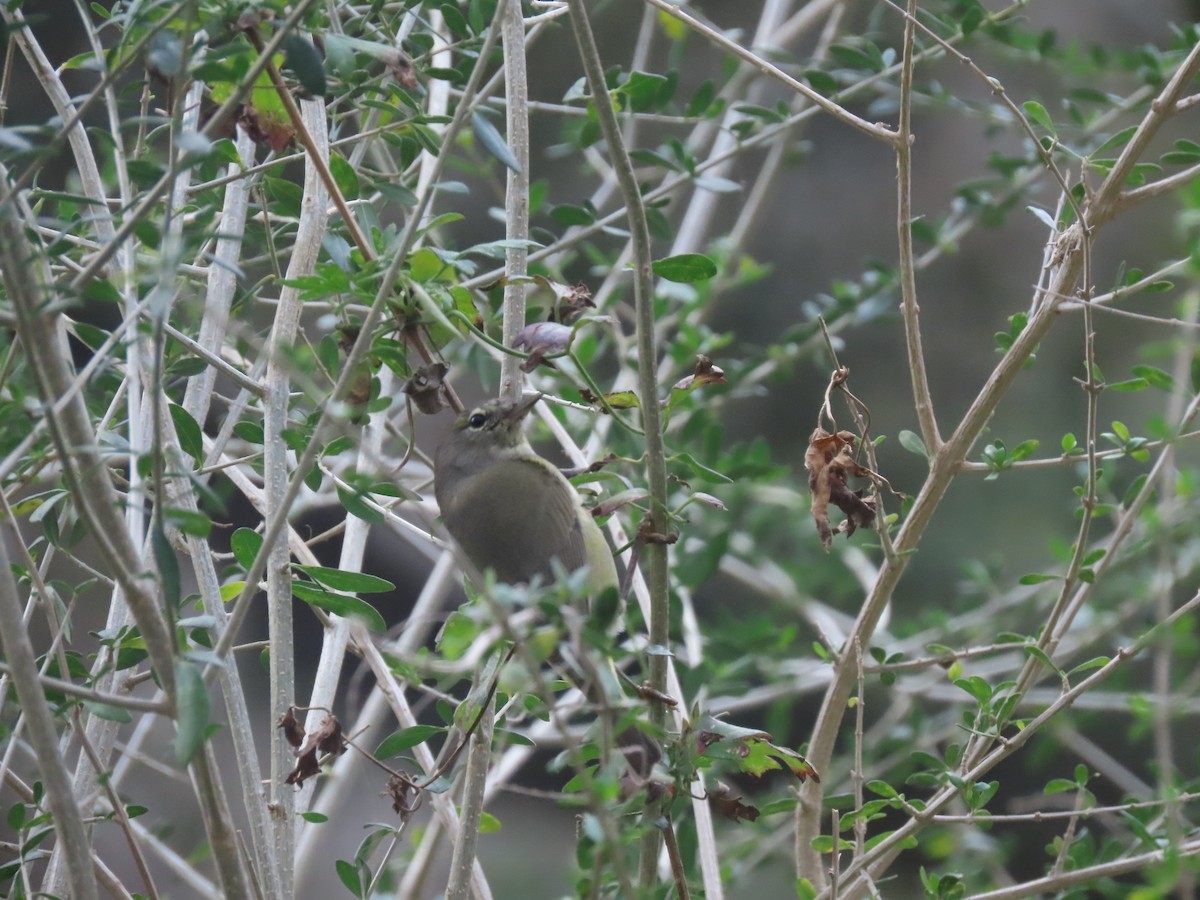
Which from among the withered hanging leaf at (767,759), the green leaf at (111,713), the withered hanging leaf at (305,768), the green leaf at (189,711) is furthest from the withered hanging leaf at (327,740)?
the withered hanging leaf at (767,759)

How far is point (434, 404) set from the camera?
61.9 inches

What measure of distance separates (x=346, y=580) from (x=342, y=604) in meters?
0.06

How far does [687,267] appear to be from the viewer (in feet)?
5.13

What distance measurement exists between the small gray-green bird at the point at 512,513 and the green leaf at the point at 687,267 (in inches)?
26.5

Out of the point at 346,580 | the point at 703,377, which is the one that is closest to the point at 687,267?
the point at 703,377

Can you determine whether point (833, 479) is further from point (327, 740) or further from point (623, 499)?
point (327, 740)

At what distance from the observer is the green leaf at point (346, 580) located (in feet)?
5.06

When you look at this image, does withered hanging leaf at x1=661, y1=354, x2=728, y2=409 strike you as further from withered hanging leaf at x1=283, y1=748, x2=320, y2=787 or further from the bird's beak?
withered hanging leaf at x1=283, y1=748, x2=320, y2=787

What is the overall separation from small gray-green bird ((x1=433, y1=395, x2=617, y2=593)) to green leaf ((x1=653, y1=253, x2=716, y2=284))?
0.67 m

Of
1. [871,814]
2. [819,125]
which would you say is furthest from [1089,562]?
[819,125]

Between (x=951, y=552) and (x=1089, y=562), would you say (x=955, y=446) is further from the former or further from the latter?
(x=951, y=552)

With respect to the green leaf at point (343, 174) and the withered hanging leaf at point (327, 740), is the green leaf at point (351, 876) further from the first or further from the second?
the green leaf at point (343, 174)

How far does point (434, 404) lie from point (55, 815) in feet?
2.21

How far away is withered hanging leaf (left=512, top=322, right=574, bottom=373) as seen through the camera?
1.38m
